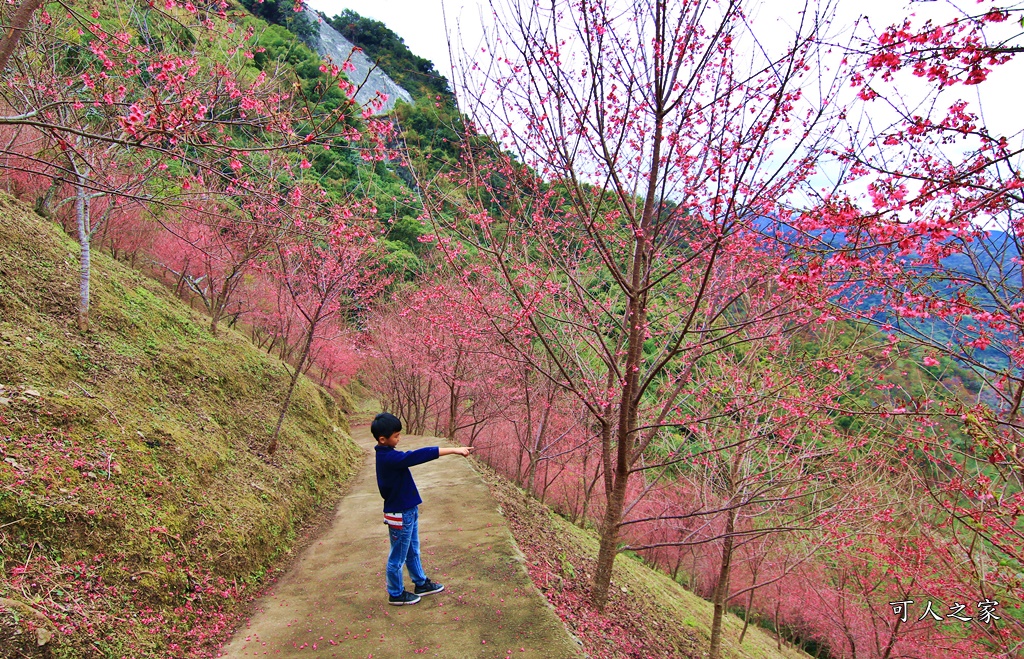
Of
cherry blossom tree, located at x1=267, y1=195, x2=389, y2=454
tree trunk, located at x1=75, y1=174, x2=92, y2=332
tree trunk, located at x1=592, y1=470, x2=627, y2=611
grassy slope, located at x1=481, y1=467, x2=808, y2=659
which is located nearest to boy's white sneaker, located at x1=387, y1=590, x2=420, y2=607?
grassy slope, located at x1=481, y1=467, x2=808, y2=659

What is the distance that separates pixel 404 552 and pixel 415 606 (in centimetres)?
65

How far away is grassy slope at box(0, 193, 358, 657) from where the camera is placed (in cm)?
370

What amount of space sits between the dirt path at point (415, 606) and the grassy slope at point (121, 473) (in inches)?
19.8

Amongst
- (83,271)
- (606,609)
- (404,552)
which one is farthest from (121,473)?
(606,609)

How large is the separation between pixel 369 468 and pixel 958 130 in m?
10.9

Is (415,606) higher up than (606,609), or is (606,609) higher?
(606,609)

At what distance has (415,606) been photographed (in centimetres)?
465

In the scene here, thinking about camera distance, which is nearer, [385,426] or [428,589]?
[385,426]

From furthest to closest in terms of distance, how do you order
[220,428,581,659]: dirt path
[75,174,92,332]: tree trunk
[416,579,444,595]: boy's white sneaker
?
[75,174,92,332]: tree trunk
[416,579,444,595]: boy's white sneaker
[220,428,581,659]: dirt path

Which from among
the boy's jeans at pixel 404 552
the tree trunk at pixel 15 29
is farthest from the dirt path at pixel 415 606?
the tree trunk at pixel 15 29

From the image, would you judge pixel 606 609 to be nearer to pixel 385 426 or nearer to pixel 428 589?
pixel 428 589

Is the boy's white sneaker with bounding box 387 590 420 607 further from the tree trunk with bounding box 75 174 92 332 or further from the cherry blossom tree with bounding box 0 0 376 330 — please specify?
the tree trunk with bounding box 75 174 92 332

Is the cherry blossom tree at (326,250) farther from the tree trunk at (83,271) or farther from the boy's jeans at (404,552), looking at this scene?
the boy's jeans at (404,552)

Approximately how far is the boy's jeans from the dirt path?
21cm
